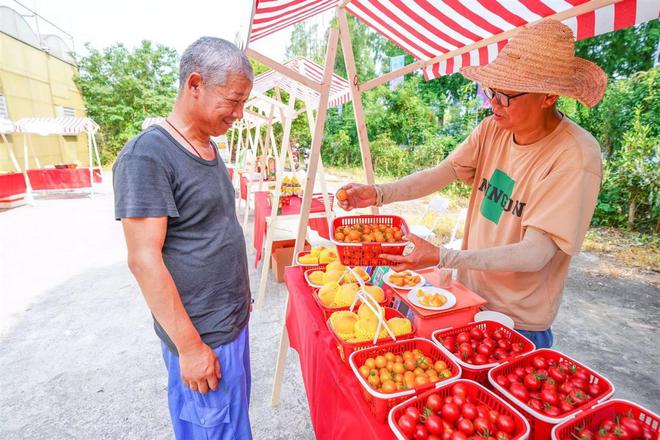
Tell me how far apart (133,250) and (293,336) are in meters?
1.48

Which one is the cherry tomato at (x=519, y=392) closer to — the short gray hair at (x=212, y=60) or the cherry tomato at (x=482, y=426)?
the cherry tomato at (x=482, y=426)

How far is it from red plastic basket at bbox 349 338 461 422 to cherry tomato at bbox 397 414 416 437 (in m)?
0.07

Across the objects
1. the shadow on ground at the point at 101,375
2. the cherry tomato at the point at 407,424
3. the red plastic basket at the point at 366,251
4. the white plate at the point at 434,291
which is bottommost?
the shadow on ground at the point at 101,375

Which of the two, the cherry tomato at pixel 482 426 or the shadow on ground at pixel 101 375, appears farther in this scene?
the shadow on ground at pixel 101 375

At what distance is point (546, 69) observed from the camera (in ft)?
4.52

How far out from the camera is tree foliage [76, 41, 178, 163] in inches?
834

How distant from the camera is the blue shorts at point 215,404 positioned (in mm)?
1504

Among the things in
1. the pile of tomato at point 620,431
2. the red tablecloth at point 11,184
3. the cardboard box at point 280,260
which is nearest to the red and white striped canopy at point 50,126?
the red tablecloth at point 11,184

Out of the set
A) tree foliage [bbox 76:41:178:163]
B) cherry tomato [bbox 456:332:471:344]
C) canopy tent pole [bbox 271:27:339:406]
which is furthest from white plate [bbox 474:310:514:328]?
tree foliage [bbox 76:41:178:163]

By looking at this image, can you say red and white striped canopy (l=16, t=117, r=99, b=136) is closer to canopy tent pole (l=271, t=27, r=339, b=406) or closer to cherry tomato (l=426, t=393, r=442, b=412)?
canopy tent pole (l=271, t=27, r=339, b=406)

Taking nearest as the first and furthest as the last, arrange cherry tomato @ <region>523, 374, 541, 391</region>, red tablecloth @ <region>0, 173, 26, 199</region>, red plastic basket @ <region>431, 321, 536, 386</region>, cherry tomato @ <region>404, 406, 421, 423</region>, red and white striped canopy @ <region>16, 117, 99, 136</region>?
cherry tomato @ <region>404, 406, 421, 423</region> → cherry tomato @ <region>523, 374, 541, 391</region> → red plastic basket @ <region>431, 321, 536, 386</region> → red tablecloth @ <region>0, 173, 26, 199</region> → red and white striped canopy @ <region>16, 117, 99, 136</region>

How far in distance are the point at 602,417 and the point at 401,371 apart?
61 centimetres

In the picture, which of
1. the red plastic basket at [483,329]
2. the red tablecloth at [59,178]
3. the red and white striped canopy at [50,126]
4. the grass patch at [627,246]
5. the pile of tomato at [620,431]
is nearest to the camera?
the pile of tomato at [620,431]

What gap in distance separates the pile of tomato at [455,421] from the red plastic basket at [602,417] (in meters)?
0.12
